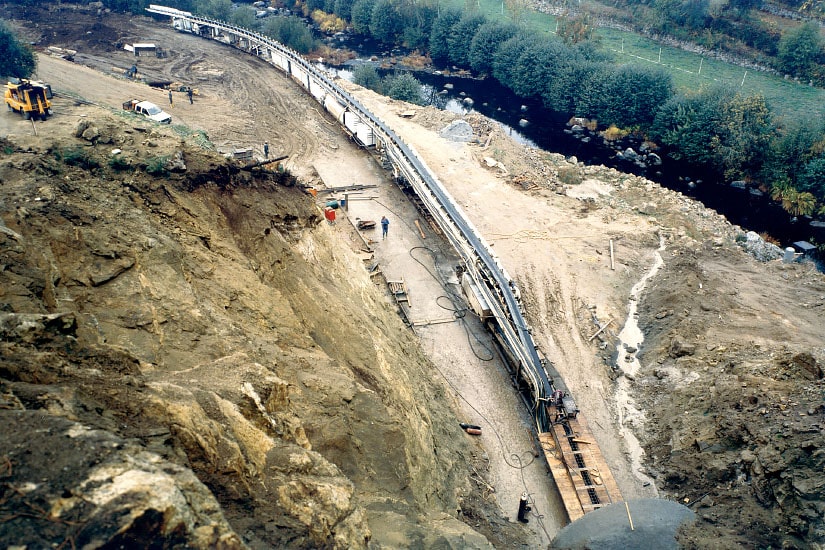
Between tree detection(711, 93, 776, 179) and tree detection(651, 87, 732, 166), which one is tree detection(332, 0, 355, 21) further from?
tree detection(711, 93, 776, 179)

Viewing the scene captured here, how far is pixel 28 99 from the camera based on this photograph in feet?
86.2

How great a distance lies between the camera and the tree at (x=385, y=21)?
68000mm

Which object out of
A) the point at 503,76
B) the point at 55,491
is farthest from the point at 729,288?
the point at 503,76

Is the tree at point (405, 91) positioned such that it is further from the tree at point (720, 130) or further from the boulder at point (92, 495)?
the boulder at point (92, 495)

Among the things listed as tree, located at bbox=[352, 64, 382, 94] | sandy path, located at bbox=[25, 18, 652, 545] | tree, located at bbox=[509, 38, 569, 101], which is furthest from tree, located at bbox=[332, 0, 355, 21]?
tree, located at bbox=[509, 38, 569, 101]

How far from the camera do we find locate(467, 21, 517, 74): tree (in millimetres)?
59381

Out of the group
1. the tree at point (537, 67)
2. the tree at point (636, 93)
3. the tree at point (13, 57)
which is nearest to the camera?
the tree at point (13, 57)

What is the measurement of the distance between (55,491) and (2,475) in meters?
→ 0.59

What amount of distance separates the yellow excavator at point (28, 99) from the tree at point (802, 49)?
2474 inches

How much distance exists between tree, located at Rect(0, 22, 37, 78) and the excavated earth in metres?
8.37

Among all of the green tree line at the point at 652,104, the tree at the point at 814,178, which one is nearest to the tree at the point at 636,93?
the green tree line at the point at 652,104

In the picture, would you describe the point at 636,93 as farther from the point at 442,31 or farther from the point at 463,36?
the point at 442,31

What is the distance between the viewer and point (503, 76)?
58.0m

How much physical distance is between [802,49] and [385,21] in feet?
143
